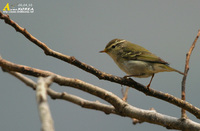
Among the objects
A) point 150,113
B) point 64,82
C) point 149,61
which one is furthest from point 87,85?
point 149,61

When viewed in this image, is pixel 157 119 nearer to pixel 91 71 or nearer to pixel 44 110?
pixel 91 71

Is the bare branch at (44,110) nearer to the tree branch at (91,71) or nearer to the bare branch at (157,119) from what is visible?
the tree branch at (91,71)

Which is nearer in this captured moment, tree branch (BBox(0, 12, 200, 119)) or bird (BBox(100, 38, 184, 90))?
tree branch (BBox(0, 12, 200, 119))

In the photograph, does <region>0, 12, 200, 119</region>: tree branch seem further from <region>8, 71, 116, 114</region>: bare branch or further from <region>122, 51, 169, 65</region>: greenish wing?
<region>122, 51, 169, 65</region>: greenish wing

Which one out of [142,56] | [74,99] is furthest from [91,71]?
[142,56]

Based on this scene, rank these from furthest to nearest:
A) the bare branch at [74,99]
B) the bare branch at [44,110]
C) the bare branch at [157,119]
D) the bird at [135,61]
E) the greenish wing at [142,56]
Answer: the greenish wing at [142,56], the bird at [135,61], the bare branch at [74,99], the bare branch at [157,119], the bare branch at [44,110]

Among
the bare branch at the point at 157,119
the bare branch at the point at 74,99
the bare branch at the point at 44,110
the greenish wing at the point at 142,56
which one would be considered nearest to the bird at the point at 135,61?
the greenish wing at the point at 142,56

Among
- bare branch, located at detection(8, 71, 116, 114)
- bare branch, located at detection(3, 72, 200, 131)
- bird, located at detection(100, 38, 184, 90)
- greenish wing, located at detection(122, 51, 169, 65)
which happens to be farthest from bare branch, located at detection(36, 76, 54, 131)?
greenish wing, located at detection(122, 51, 169, 65)

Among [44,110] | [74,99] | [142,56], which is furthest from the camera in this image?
[142,56]

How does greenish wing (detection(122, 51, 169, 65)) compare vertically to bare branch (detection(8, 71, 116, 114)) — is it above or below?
above

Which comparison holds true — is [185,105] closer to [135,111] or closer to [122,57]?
[135,111]

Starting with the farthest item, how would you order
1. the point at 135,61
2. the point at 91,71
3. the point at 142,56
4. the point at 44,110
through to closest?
the point at 142,56 → the point at 135,61 → the point at 91,71 → the point at 44,110

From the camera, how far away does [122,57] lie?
13.6ft

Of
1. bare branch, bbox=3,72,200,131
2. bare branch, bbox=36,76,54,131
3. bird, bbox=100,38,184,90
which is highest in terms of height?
bird, bbox=100,38,184,90
